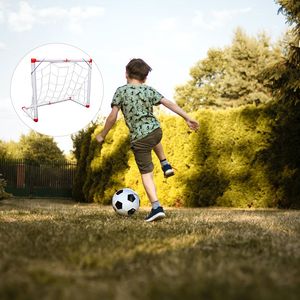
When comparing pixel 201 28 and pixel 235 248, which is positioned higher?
pixel 201 28

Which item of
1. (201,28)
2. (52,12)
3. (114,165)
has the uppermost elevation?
(201,28)

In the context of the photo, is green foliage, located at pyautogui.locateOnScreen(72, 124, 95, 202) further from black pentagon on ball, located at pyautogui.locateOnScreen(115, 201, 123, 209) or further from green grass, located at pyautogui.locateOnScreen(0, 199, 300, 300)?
green grass, located at pyautogui.locateOnScreen(0, 199, 300, 300)

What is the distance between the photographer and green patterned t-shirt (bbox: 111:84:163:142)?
5.24 m

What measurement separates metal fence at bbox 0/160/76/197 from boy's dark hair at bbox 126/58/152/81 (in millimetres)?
17296

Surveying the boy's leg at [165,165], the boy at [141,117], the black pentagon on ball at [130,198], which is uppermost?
the boy at [141,117]

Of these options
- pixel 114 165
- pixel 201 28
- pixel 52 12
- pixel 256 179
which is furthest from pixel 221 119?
pixel 201 28

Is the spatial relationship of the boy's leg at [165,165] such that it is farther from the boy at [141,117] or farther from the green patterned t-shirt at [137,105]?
the green patterned t-shirt at [137,105]

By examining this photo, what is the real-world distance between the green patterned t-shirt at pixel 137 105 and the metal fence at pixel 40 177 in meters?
17.3

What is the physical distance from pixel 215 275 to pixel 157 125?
353 centimetres

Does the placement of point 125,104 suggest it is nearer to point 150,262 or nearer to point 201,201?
point 150,262

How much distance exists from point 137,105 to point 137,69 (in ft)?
1.48

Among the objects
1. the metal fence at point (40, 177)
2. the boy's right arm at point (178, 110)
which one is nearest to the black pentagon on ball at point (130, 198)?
the boy's right arm at point (178, 110)

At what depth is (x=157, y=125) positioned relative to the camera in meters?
5.30

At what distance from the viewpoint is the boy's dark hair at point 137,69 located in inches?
209
